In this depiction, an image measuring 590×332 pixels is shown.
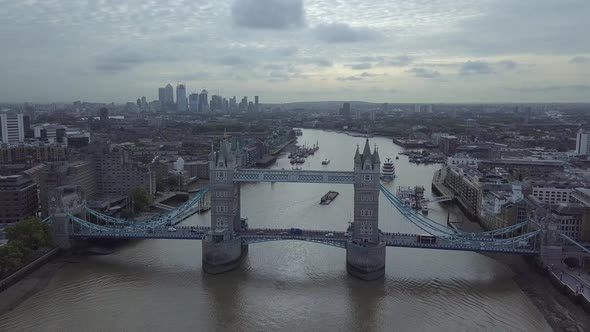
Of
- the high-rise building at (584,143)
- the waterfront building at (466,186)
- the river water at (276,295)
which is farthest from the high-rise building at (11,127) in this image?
the high-rise building at (584,143)

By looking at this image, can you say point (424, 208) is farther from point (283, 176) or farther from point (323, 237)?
point (283, 176)

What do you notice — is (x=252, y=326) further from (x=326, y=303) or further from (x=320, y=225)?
(x=320, y=225)

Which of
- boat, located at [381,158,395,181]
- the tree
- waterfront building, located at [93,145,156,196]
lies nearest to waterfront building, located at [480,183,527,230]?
boat, located at [381,158,395,181]

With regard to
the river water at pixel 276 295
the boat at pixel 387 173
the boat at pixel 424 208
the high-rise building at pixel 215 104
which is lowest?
the river water at pixel 276 295

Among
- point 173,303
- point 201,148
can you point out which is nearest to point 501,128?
point 201,148

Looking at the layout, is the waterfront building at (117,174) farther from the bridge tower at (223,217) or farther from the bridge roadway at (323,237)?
the bridge tower at (223,217)
